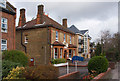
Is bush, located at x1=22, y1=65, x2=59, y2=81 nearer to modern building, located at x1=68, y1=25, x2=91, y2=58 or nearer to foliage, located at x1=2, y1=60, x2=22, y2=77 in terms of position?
foliage, located at x1=2, y1=60, x2=22, y2=77

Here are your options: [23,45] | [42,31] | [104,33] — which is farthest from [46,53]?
[104,33]

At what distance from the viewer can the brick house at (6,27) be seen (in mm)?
16719

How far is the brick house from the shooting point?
1672 cm

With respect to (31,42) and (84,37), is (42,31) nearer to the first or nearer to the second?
(31,42)

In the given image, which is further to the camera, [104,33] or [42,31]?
[104,33]

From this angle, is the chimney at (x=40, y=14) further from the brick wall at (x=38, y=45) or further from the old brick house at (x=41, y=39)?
the brick wall at (x=38, y=45)

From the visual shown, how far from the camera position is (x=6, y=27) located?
17.4m

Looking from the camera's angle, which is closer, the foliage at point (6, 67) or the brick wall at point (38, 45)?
the foliage at point (6, 67)

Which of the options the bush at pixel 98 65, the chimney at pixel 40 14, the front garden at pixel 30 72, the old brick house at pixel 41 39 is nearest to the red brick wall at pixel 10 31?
the old brick house at pixel 41 39

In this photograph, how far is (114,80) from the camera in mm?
9727

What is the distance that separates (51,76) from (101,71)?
6.03m

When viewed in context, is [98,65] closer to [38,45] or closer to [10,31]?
[10,31]

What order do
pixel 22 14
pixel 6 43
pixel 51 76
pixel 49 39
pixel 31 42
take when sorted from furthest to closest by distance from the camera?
pixel 22 14 → pixel 31 42 → pixel 49 39 → pixel 6 43 → pixel 51 76

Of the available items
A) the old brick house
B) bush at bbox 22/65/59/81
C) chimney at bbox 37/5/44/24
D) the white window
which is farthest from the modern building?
bush at bbox 22/65/59/81
